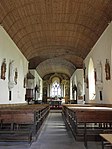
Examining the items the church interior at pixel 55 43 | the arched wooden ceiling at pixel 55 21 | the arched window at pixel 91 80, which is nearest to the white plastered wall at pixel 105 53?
the church interior at pixel 55 43

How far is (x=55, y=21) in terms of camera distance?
10.4 metres

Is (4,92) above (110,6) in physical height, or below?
below

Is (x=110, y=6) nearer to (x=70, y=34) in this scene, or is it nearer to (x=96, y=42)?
(x=96, y=42)

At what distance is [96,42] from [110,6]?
3.58 meters

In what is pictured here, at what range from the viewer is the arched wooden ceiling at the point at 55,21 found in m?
8.30

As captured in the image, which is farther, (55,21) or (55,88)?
(55,88)

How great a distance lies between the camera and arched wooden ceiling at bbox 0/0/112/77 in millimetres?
8297

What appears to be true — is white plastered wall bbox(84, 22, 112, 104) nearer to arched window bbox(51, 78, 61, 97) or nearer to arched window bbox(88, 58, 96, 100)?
arched window bbox(88, 58, 96, 100)

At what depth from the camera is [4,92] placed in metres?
9.22

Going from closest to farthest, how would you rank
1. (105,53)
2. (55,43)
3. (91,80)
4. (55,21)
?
(105,53) → (55,21) → (91,80) → (55,43)

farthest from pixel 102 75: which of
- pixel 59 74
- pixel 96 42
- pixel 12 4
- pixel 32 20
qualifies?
pixel 59 74

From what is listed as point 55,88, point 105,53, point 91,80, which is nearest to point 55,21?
point 105,53

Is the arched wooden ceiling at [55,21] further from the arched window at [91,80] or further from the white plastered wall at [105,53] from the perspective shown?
the arched window at [91,80]

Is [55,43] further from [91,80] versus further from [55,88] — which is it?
[55,88]
